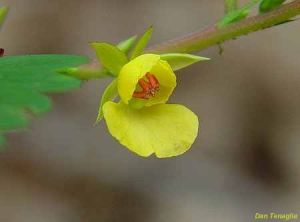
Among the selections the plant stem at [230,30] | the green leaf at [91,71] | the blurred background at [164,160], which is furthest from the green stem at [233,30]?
the blurred background at [164,160]

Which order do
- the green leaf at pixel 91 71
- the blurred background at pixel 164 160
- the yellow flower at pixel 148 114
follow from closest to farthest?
the green leaf at pixel 91 71 → the yellow flower at pixel 148 114 → the blurred background at pixel 164 160

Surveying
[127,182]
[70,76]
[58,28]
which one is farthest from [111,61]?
[58,28]

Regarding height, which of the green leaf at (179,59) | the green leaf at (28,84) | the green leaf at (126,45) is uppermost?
the green leaf at (126,45)

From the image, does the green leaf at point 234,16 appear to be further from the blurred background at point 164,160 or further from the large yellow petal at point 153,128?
the blurred background at point 164,160

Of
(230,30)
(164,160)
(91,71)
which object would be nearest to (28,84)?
(91,71)

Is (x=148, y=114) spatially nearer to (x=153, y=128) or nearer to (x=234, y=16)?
(x=153, y=128)

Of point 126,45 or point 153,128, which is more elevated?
point 126,45

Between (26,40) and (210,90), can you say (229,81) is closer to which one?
(210,90)
